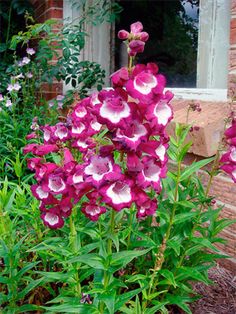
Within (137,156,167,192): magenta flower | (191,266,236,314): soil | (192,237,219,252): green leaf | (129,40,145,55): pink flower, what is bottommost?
(191,266,236,314): soil

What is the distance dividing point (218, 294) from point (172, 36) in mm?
2191

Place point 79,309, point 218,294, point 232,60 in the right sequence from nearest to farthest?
point 79,309 < point 218,294 < point 232,60

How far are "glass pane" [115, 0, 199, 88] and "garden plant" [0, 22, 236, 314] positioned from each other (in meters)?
1.65

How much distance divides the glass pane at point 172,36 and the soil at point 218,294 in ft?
4.45

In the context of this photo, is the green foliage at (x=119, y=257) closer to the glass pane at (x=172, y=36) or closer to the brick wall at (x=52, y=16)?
the glass pane at (x=172, y=36)

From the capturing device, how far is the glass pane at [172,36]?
3.41 meters

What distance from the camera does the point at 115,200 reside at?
1.18 meters

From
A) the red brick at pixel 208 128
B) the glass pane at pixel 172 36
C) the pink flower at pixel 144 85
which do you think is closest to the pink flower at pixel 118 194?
the pink flower at pixel 144 85

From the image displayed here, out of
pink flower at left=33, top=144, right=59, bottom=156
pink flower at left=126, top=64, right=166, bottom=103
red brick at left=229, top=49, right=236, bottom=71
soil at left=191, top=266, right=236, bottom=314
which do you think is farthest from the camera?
red brick at left=229, top=49, right=236, bottom=71

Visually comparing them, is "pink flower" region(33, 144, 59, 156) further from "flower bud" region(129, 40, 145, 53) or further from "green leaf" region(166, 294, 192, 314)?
"green leaf" region(166, 294, 192, 314)

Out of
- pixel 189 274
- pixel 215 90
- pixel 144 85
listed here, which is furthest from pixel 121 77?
pixel 215 90

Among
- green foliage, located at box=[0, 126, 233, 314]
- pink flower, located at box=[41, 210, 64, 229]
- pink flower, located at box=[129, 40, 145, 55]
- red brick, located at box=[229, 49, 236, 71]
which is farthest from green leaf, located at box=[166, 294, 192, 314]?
red brick, located at box=[229, 49, 236, 71]

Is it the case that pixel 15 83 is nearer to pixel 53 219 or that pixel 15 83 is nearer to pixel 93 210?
pixel 53 219

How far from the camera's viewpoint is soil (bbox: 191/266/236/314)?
6.68ft
